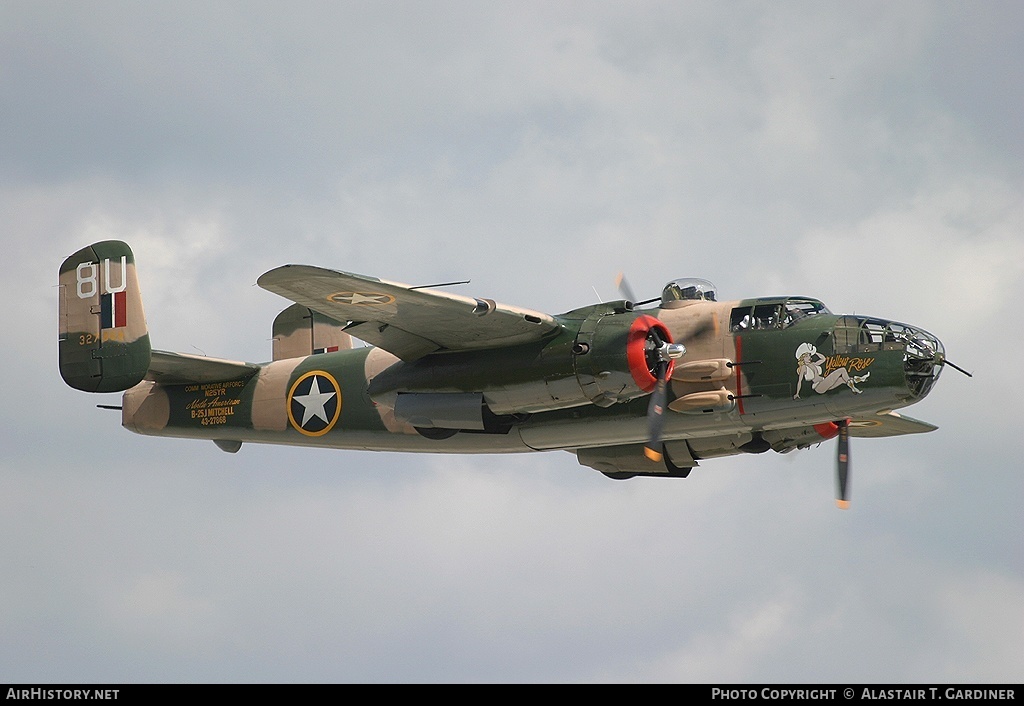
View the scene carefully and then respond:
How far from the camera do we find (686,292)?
2656 centimetres

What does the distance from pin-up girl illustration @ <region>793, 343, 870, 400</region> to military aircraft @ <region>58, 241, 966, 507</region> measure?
0.02m

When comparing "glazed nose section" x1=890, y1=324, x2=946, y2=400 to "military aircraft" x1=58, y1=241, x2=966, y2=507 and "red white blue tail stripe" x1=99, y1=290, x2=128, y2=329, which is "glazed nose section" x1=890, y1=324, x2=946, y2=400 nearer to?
"military aircraft" x1=58, y1=241, x2=966, y2=507

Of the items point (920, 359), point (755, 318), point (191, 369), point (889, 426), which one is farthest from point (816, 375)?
point (191, 369)

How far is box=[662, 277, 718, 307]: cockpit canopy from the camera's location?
2648 centimetres

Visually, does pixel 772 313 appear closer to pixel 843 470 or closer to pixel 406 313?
pixel 843 470

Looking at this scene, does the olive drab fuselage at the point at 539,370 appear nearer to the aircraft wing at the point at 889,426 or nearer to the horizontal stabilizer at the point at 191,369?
the horizontal stabilizer at the point at 191,369

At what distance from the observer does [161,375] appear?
97.9 feet

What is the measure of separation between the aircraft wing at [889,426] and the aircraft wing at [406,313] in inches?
368

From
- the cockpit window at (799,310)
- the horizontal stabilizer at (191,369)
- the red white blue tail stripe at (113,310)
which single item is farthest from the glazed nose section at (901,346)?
the red white blue tail stripe at (113,310)

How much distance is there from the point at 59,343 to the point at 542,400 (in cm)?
988

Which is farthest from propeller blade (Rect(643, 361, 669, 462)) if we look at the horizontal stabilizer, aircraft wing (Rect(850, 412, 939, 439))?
the horizontal stabilizer
